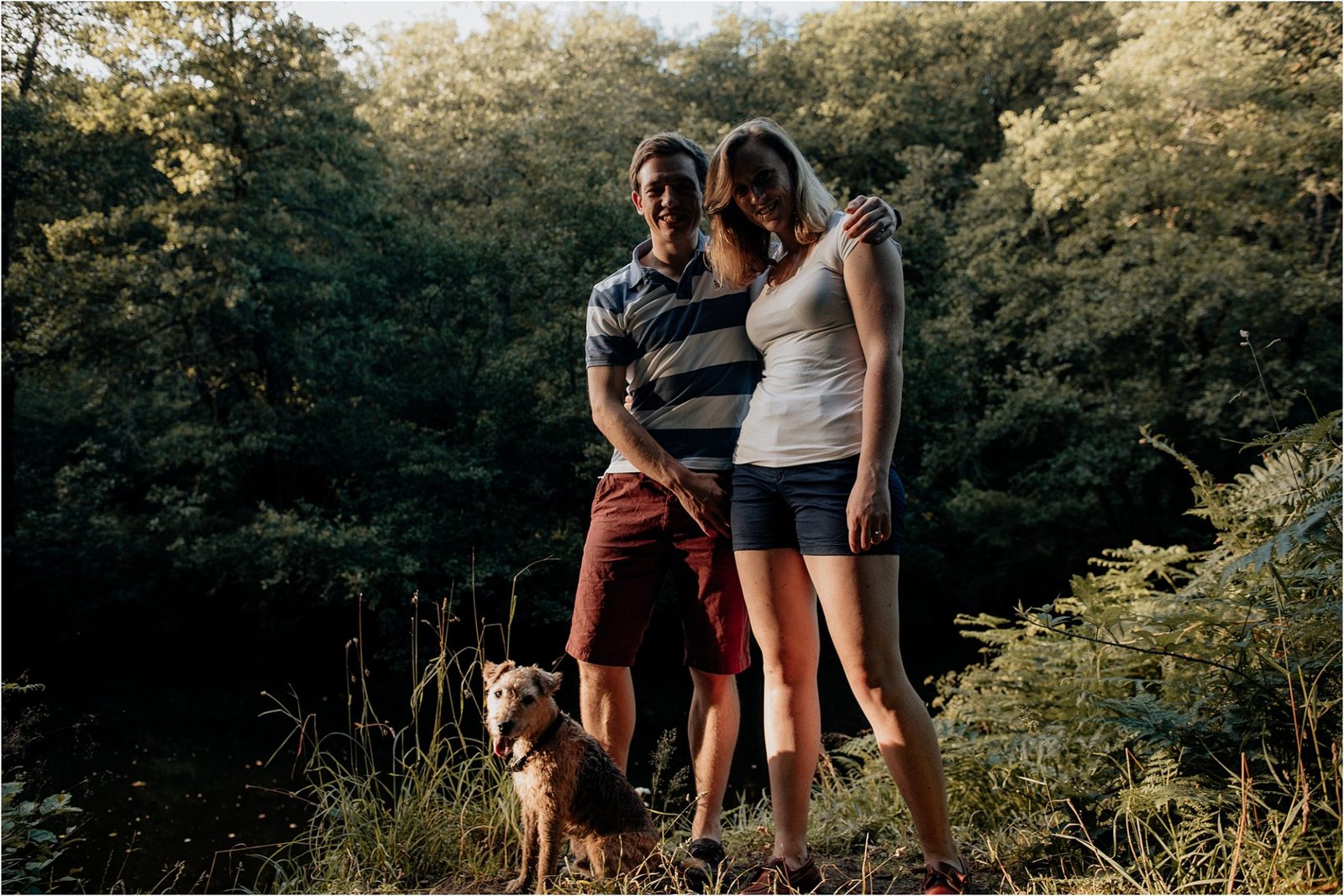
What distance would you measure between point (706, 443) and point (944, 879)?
3.86 ft

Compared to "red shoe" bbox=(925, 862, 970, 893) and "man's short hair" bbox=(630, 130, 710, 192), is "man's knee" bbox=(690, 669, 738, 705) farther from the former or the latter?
"man's short hair" bbox=(630, 130, 710, 192)

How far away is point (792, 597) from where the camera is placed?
250cm

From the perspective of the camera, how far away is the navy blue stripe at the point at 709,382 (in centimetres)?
273

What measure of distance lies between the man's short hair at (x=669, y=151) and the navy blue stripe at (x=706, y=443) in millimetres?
663

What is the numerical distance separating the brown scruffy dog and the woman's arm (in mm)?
836

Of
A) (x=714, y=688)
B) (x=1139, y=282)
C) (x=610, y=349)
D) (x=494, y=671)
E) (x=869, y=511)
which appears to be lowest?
(x=714, y=688)

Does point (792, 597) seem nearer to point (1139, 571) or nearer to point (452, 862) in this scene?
point (452, 862)

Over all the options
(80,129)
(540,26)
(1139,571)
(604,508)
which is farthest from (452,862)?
(540,26)

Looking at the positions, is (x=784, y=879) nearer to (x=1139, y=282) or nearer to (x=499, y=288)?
(x=499, y=288)

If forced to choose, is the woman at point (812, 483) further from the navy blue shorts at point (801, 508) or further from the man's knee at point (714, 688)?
the man's knee at point (714, 688)

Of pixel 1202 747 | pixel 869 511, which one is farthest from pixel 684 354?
pixel 1202 747

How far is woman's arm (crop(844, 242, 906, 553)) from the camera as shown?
229cm

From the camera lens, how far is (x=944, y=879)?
7.89ft

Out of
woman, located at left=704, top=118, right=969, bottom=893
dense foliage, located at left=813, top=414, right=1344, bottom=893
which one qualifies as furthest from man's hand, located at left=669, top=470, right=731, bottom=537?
dense foliage, located at left=813, top=414, right=1344, bottom=893
